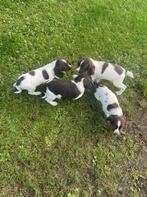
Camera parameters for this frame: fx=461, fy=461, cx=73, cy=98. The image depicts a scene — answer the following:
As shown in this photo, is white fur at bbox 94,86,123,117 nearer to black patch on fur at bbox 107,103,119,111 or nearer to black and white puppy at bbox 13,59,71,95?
black patch on fur at bbox 107,103,119,111

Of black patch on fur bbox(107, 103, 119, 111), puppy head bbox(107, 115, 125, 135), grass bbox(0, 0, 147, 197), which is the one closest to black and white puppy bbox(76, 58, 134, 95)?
grass bbox(0, 0, 147, 197)

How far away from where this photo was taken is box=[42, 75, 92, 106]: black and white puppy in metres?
5.86

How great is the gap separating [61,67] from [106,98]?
2.37 ft

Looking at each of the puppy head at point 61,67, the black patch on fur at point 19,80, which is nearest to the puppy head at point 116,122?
the puppy head at point 61,67

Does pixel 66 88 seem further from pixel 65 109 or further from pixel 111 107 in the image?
pixel 111 107

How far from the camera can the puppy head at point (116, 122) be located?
19.1 feet

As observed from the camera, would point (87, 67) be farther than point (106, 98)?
Yes

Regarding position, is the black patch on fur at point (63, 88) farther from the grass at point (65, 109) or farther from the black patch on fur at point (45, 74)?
the grass at point (65, 109)

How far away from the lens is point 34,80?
5.89m

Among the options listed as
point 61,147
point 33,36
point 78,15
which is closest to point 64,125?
point 61,147

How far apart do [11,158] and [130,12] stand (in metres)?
3.54

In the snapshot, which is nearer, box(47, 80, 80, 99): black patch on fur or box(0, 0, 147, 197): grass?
box(0, 0, 147, 197): grass

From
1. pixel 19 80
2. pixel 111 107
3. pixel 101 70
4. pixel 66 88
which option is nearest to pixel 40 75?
pixel 19 80

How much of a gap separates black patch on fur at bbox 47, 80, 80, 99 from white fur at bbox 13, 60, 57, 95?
15 centimetres
